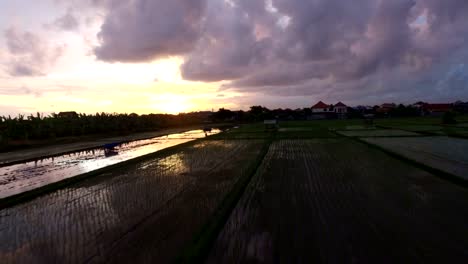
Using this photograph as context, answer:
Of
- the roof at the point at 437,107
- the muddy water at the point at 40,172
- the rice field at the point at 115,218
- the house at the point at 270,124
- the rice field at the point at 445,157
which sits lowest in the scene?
the rice field at the point at 445,157

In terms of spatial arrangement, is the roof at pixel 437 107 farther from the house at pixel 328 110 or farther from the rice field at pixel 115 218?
the rice field at pixel 115 218

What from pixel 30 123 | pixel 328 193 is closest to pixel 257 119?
pixel 30 123

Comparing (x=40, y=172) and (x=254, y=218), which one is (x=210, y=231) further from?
(x=40, y=172)

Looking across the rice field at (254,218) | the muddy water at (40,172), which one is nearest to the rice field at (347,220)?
the rice field at (254,218)

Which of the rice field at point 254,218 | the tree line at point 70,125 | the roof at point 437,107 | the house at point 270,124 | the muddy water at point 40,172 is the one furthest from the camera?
the roof at point 437,107

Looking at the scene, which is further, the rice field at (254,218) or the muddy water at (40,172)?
the muddy water at (40,172)

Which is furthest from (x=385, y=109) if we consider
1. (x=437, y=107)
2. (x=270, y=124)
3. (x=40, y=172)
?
(x=40, y=172)
